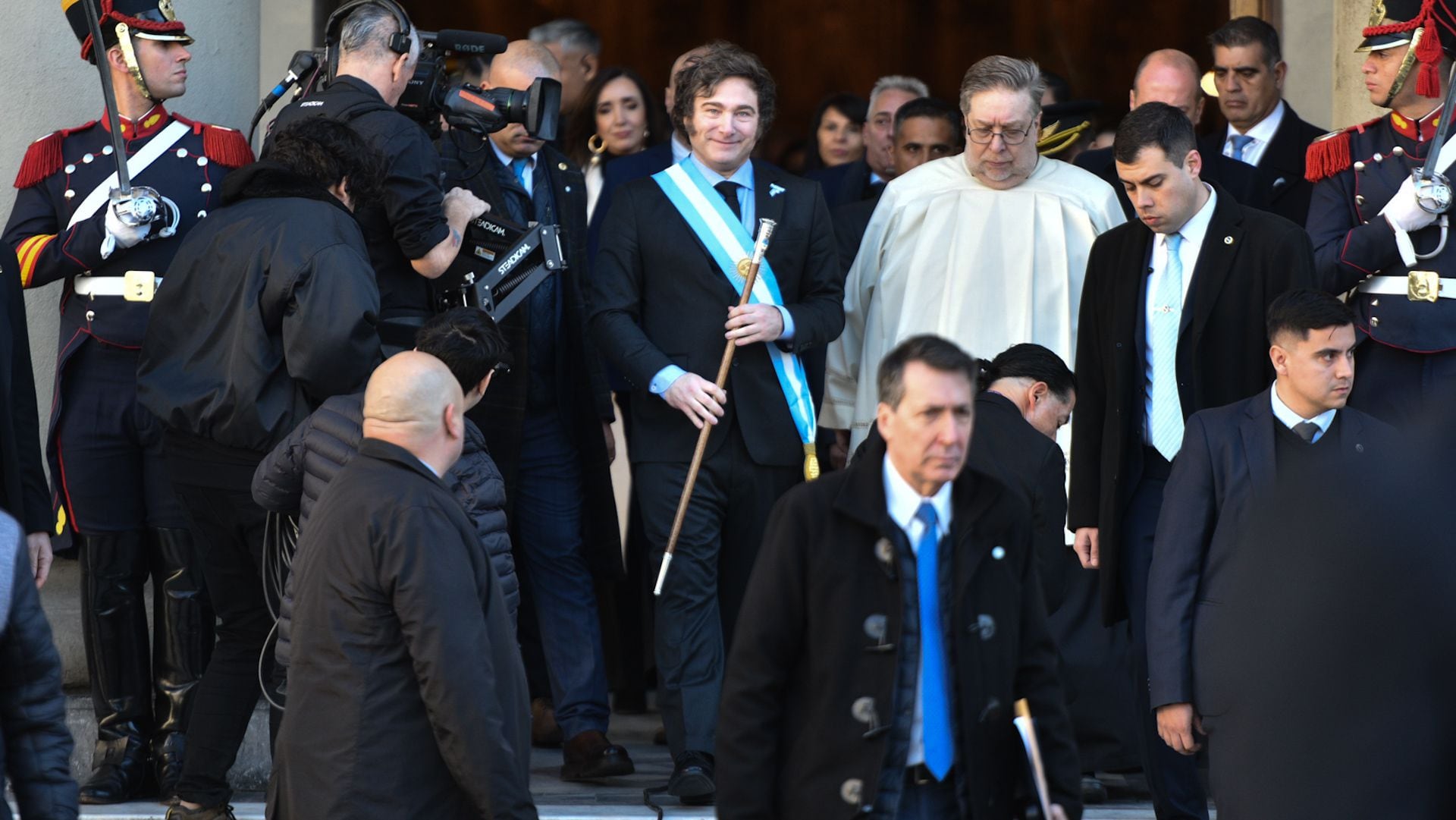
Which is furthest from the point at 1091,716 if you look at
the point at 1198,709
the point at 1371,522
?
the point at 1371,522

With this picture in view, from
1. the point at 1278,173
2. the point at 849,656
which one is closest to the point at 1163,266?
the point at 1278,173

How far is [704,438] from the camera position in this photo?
5.78 meters

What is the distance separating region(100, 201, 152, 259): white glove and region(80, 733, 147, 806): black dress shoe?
1343mm

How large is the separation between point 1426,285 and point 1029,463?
141 centimetres

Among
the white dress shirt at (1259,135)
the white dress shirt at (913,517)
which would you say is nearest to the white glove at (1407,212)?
the white dress shirt at (1259,135)

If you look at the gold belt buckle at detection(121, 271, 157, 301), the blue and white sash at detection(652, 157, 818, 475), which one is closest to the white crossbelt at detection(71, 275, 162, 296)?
the gold belt buckle at detection(121, 271, 157, 301)

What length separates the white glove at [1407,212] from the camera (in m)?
5.72

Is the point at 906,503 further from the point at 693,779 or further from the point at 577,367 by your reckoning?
the point at 577,367

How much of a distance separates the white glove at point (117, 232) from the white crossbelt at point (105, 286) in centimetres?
12

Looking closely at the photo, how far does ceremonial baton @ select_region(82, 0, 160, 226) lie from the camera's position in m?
5.74

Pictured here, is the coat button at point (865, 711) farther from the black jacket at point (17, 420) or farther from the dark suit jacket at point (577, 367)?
the black jacket at point (17, 420)

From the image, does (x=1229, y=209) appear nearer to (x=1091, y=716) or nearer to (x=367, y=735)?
(x=1091, y=716)

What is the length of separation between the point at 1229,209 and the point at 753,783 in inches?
102

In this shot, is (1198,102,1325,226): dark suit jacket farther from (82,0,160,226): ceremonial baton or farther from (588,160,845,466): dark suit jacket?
(82,0,160,226): ceremonial baton
